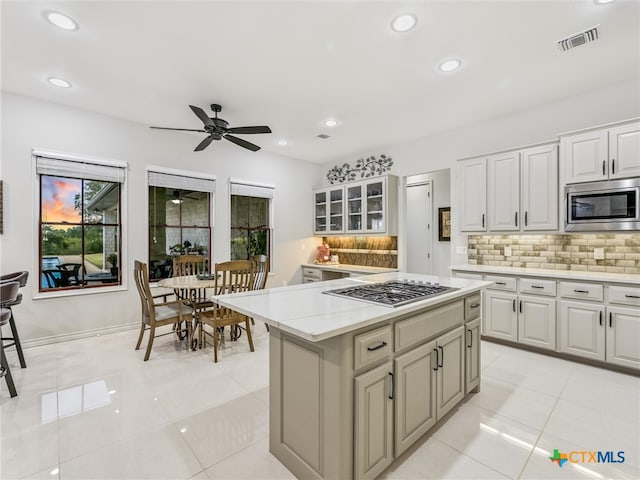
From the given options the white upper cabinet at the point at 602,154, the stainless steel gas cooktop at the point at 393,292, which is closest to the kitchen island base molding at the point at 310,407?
the stainless steel gas cooktop at the point at 393,292

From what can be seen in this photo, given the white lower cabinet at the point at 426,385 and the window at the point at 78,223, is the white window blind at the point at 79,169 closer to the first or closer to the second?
the window at the point at 78,223

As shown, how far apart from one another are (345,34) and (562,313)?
3.45m

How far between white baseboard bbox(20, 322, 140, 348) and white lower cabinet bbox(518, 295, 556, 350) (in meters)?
4.95

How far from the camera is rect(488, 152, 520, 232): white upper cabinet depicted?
146 inches

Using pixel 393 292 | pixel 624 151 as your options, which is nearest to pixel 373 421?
pixel 393 292

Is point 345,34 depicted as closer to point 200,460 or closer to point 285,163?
point 200,460

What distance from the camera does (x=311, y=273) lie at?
20.2ft

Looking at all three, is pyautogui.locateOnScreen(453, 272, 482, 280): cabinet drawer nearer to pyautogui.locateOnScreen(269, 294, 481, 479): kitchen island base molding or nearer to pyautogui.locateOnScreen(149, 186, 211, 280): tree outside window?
pyautogui.locateOnScreen(269, 294, 481, 479): kitchen island base molding

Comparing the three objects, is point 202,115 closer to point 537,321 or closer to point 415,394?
point 415,394

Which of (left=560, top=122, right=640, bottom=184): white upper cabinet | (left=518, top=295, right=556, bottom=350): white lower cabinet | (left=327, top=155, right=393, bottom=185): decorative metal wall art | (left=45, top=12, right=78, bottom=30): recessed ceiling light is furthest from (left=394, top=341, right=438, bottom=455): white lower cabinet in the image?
(left=327, top=155, right=393, bottom=185): decorative metal wall art

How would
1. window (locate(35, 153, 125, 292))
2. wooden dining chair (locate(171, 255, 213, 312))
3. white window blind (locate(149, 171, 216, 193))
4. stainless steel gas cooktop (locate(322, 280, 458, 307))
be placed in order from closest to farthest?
stainless steel gas cooktop (locate(322, 280, 458, 307)) → window (locate(35, 153, 125, 292)) → wooden dining chair (locate(171, 255, 213, 312)) → white window blind (locate(149, 171, 216, 193))

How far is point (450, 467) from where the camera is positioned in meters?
1.77

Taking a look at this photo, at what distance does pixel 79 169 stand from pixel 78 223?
27.2 inches

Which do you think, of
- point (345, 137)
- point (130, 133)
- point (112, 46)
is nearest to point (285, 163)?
point (345, 137)
